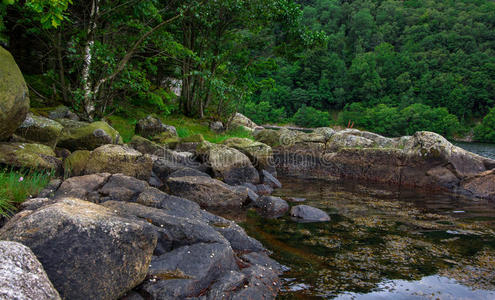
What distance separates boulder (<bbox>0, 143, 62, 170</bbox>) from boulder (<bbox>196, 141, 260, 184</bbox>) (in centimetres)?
476

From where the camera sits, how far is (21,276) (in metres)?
2.33

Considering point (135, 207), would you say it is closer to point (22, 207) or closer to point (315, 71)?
point (22, 207)

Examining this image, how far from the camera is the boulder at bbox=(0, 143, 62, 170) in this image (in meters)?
6.58

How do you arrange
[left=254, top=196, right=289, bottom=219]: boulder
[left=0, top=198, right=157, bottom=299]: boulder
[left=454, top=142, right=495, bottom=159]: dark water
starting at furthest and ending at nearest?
[left=454, top=142, right=495, bottom=159]: dark water < [left=254, top=196, right=289, bottom=219]: boulder < [left=0, top=198, right=157, bottom=299]: boulder

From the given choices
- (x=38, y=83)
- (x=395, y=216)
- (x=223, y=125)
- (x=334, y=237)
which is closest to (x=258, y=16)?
(x=223, y=125)

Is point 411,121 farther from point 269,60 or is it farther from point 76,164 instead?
point 76,164

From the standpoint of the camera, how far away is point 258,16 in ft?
55.7

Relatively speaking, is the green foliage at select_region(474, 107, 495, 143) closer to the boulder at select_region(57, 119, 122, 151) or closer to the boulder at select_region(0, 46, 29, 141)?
the boulder at select_region(57, 119, 122, 151)

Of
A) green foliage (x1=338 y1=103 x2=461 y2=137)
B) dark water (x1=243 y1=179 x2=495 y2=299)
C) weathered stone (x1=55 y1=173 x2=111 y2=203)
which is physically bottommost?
dark water (x1=243 y1=179 x2=495 y2=299)

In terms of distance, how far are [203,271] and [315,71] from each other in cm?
11217

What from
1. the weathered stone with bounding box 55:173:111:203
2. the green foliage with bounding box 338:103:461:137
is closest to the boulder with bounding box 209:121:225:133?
the weathered stone with bounding box 55:173:111:203

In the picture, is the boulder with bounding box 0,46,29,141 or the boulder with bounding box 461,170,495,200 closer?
the boulder with bounding box 0,46,29,141

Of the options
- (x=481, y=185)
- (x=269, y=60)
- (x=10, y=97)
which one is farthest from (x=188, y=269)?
(x=269, y=60)

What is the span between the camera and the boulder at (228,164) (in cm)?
1080
